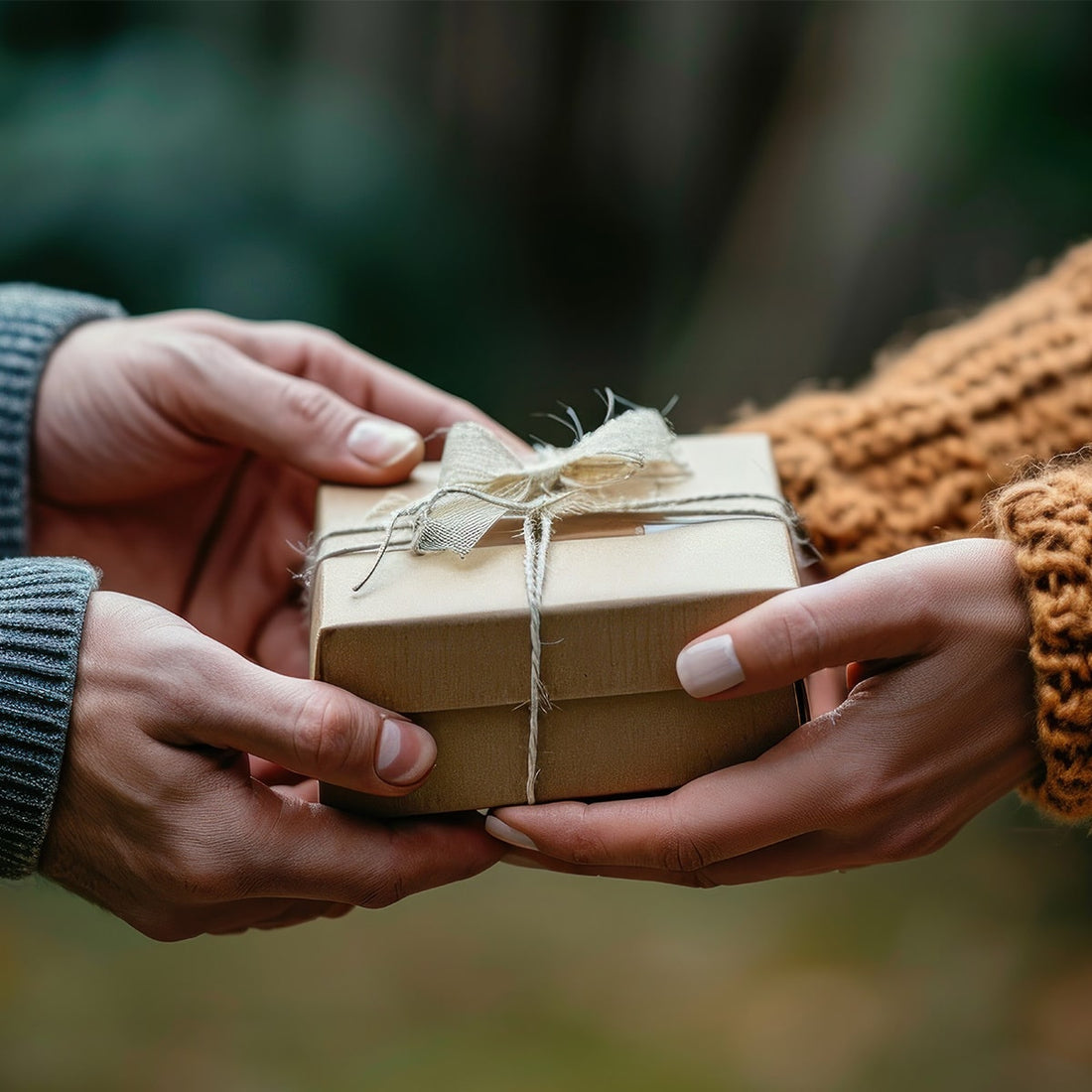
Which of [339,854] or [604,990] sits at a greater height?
[339,854]

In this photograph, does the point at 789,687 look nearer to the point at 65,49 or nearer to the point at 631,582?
the point at 631,582

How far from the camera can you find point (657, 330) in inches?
56.9

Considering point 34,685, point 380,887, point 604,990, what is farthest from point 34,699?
point 604,990

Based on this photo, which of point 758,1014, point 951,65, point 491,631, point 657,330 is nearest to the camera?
point 491,631

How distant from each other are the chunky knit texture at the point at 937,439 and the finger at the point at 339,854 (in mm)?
401

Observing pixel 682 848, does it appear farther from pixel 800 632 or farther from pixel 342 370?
pixel 342 370

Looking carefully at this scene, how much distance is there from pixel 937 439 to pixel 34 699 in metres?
0.70

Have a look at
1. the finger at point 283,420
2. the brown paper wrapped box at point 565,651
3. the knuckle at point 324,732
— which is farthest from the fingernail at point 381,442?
the knuckle at point 324,732

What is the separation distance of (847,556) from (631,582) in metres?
0.33

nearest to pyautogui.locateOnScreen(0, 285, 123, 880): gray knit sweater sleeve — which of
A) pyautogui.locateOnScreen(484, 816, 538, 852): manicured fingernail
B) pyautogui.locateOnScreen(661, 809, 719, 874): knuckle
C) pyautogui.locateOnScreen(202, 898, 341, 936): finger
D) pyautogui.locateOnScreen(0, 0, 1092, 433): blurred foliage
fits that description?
pyautogui.locateOnScreen(202, 898, 341, 936): finger

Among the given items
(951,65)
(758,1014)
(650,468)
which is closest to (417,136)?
(951,65)

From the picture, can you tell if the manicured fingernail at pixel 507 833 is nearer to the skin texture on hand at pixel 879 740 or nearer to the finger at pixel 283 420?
the skin texture on hand at pixel 879 740

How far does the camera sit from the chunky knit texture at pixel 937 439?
2.66ft

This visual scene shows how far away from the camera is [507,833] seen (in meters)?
0.59
